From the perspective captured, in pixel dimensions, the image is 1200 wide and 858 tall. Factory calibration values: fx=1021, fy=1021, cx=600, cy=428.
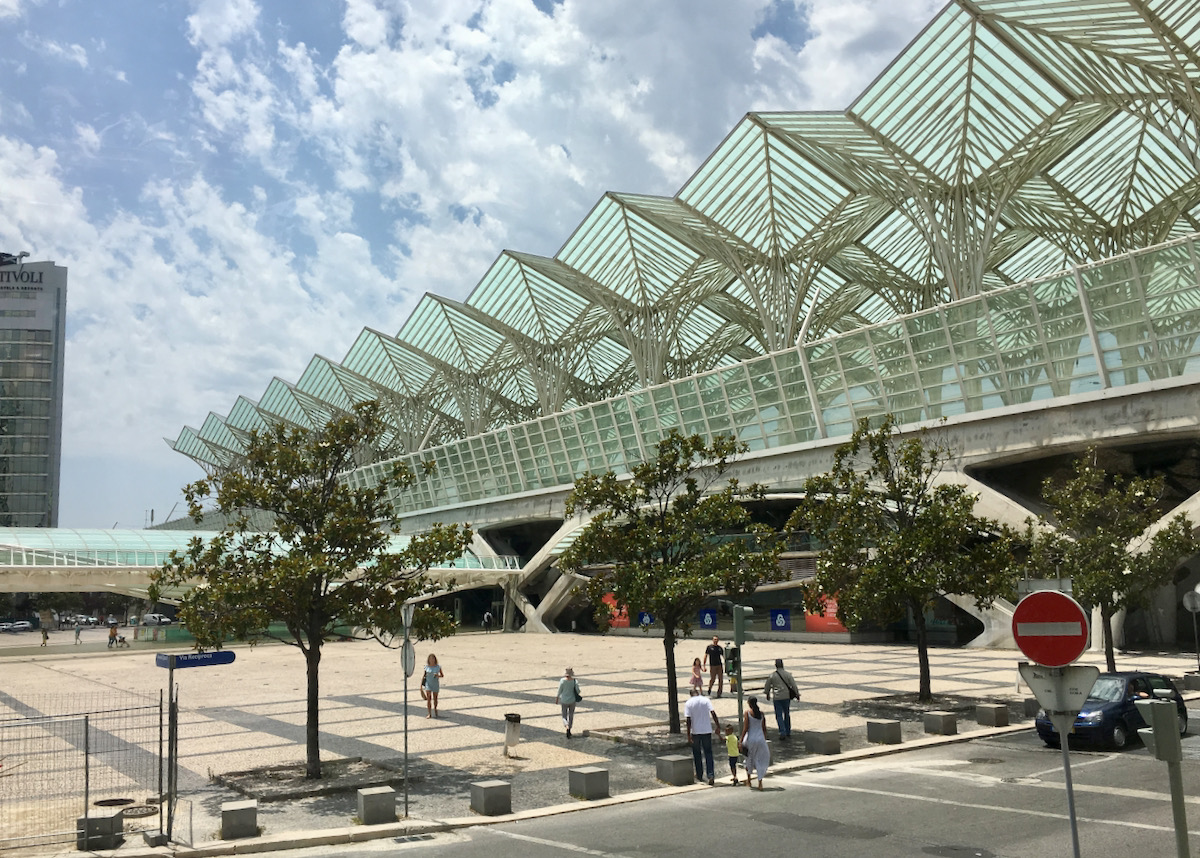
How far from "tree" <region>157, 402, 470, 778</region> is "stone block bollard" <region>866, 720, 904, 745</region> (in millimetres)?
7510

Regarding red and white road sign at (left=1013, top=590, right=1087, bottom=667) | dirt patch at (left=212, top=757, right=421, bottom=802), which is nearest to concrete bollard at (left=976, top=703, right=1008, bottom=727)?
dirt patch at (left=212, top=757, right=421, bottom=802)

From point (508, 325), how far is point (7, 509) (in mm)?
78448

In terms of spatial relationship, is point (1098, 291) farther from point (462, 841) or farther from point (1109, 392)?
point (462, 841)

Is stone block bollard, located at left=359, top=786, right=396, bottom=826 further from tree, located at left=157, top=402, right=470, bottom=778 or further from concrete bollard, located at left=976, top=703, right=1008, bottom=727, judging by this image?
concrete bollard, located at left=976, top=703, right=1008, bottom=727

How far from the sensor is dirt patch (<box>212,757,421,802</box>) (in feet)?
47.9

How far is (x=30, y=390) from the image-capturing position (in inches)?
4734

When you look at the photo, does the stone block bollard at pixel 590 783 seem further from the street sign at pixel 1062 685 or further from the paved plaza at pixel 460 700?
the street sign at pixel 1062 685

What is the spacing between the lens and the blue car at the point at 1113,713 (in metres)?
16.6

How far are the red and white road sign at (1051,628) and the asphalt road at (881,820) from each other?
153 inches

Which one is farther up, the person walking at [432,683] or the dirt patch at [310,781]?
the person walking at [432,683]

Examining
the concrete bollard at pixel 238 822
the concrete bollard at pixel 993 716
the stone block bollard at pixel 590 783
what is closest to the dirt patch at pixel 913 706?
the concrete bollard at pixel 993 716

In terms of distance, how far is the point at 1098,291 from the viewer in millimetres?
34875

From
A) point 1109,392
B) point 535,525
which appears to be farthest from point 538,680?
point 535,525

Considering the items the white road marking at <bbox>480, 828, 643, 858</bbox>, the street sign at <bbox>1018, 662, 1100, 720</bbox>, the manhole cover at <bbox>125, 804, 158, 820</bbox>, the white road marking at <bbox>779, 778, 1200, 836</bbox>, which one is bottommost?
the white road marking at <bbox>779, 778, 1200, 836</bbox>
